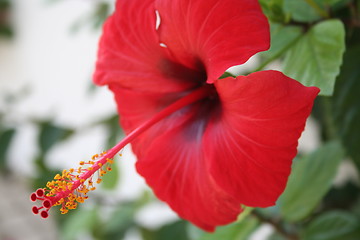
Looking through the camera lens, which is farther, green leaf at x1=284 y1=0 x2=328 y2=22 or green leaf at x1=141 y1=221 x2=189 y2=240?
green leaf at x1=141 y1=221 x2=189 y2=240

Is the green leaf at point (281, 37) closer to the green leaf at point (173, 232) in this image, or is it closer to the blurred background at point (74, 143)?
the blurred background at point (74, 143)

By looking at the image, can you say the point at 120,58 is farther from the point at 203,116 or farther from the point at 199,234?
the point at 199,234

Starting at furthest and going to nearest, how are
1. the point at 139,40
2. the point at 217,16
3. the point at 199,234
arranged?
the point at 199,234
the point at 139,40
the point at 217,16

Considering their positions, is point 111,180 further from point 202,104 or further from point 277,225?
point 202,104

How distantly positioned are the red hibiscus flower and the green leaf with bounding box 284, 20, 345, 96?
74mm

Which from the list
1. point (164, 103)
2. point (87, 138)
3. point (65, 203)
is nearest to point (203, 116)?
point (164, 103)

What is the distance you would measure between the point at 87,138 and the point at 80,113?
0.16 m

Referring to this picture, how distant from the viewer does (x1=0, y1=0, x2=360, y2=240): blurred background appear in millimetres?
909

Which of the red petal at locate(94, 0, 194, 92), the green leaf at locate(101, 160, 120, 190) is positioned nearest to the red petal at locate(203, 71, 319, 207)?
the red petal at locate(94, 0, 194, 92)

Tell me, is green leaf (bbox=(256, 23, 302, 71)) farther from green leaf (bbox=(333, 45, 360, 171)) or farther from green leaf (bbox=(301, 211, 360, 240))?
green leaf (bbox=(301, 211, 360, 240))

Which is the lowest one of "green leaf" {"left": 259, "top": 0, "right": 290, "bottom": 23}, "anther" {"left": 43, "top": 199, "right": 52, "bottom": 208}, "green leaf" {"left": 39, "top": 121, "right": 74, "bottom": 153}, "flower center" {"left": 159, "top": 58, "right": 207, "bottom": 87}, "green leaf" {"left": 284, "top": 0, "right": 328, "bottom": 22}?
"green leaf" {"left": 39, "top": 121, "right": 74, "bottom": 153}

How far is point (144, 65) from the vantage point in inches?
20.6

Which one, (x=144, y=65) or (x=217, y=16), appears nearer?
(x=217, y=16)

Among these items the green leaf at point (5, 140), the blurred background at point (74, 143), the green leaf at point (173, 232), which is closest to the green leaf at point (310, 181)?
the blurred background at point (74, 143)
